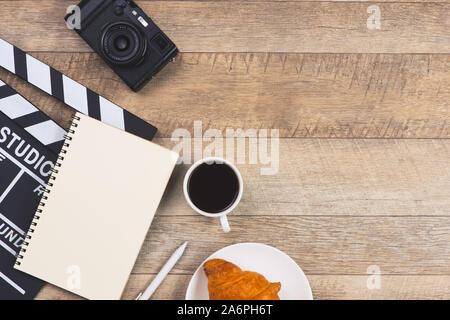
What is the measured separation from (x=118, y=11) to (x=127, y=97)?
154mm

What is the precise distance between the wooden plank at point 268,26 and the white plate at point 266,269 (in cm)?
37

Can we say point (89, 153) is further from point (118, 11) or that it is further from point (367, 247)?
point (367, 247)

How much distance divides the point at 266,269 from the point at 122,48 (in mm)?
476

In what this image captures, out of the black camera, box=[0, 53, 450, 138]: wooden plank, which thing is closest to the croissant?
box=[0, 53, 450, 138]: wooden plank

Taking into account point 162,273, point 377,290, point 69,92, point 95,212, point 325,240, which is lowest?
point 377,290

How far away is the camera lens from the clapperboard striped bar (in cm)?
8

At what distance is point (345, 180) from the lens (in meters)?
0.77

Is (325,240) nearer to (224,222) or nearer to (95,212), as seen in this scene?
(224,222)

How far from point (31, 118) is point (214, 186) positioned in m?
0.36

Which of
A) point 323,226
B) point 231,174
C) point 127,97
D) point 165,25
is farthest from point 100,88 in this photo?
point 323,226

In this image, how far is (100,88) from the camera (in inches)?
29.8
